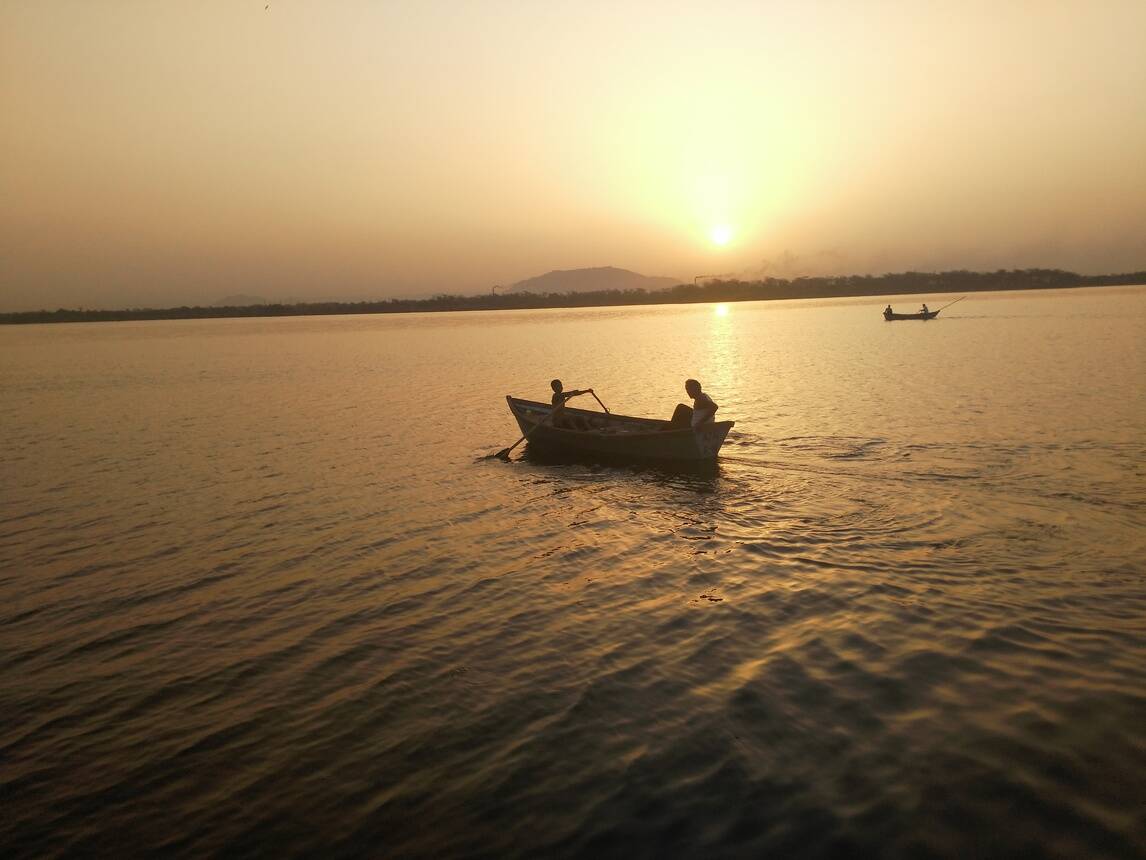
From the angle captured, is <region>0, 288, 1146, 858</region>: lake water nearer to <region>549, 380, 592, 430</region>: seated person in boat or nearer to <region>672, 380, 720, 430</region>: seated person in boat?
<region>672, 380, 720, 430</region>: seated person in boat

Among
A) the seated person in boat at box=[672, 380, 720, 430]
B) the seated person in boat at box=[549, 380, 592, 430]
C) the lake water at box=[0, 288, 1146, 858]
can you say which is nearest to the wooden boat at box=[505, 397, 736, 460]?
the seated person in boat at box=[549, 380, 592, 430]

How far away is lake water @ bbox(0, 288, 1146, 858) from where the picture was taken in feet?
19.8

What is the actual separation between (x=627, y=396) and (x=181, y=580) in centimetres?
2731

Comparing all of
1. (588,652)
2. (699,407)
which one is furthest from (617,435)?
(588,652)

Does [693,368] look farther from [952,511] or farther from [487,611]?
[487,611]

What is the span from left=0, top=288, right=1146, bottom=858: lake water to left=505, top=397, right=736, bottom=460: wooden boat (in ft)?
2.25

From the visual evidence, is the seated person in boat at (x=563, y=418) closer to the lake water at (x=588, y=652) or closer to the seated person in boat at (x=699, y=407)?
the lake water at (x=588, y=652)

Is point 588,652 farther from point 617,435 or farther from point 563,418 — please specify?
point 563,418

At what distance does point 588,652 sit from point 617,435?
1132 cm

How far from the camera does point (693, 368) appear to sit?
51281 mm

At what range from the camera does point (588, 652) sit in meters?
9.12

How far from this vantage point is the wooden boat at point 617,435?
18.8 meters

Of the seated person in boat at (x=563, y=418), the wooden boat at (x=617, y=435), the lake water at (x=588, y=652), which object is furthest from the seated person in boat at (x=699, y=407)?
the seated person in boat at (x=563, y=418)

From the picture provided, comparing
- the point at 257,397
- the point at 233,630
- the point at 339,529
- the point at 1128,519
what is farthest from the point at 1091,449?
the point at 257,397
